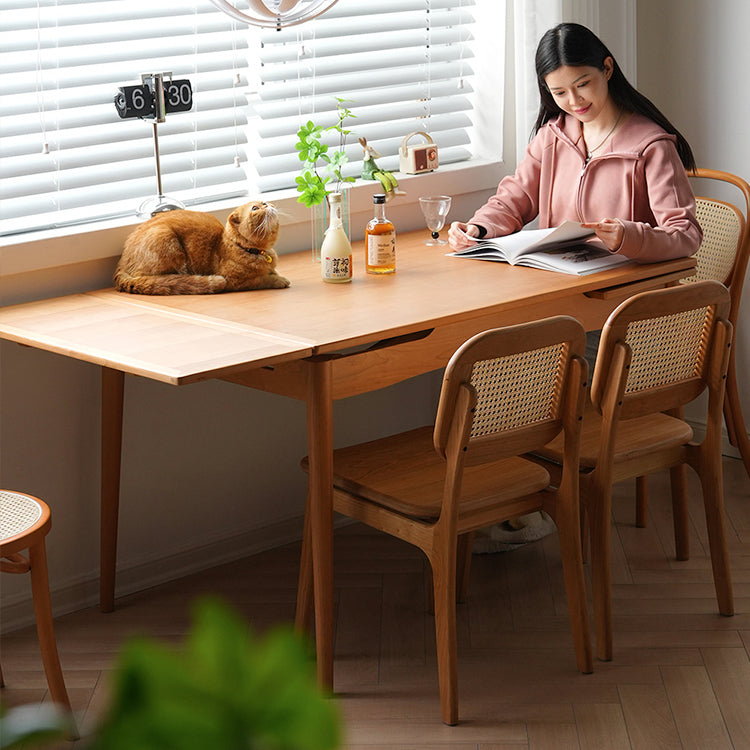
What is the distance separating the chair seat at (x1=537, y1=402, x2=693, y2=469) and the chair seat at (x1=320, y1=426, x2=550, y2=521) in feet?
0.45

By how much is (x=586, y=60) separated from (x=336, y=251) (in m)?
0.78

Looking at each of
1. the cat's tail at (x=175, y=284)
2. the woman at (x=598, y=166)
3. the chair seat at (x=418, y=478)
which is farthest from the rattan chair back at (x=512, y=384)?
the cat's tail at (x=175, y=284)

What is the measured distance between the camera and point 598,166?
2.67 metres

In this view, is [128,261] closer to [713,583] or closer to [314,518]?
[314,518]

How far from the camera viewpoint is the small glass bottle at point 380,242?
2422 millimetres

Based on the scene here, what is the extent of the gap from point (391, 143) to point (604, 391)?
124 cm

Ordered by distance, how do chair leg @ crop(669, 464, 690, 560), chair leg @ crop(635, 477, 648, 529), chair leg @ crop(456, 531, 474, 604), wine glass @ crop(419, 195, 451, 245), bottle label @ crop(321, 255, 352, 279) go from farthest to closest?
chair leg @ crop(635, 477, 648, 529)
wine glass @ crop(419, 195, 451, 245)
chair leg @ crop(669, 464, 690, 560)
chair leg @ crop(456, 531, 474, 604)
bottle label @ crop(321, 255, 352, 279)

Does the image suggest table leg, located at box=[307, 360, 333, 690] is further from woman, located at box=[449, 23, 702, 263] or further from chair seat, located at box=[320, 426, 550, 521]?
woman, located at box=[449, 23, 702, 263]

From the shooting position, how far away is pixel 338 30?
288 cm

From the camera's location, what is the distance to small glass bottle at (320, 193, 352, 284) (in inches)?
91.8

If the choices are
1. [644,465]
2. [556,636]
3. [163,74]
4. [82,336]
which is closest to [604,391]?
[644,465]

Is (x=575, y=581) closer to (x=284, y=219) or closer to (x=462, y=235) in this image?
(x=462, y=235)

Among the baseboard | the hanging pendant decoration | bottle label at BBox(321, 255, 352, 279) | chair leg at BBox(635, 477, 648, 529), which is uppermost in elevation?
the hanging pendant decoration

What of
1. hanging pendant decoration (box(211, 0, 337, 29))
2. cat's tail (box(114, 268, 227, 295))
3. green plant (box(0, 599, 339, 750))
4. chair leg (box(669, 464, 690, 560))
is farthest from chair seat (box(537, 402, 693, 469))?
green plant (box(0, 599, 339, 750))
